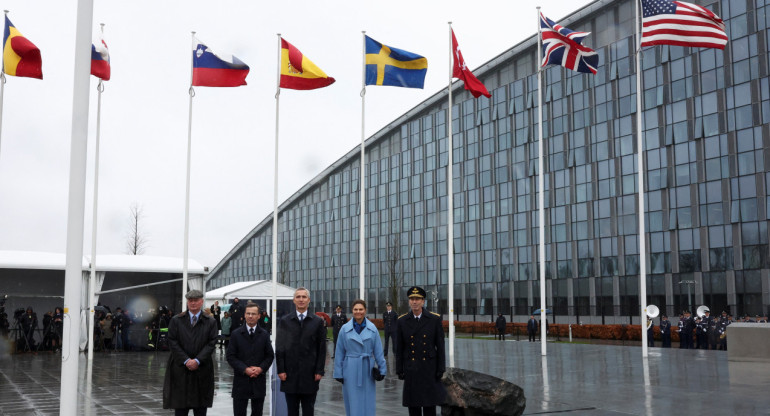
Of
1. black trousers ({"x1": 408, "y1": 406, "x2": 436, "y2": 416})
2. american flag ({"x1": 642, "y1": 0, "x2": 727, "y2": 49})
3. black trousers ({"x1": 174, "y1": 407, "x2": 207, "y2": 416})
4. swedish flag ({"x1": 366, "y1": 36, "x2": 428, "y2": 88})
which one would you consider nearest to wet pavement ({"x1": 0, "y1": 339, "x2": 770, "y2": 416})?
black trousers ({"x1": 408, "y1": 406, "x2": 436, "y2": 416})

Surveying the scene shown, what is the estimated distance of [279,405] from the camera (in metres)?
9.41

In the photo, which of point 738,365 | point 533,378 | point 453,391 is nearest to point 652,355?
point 738,365

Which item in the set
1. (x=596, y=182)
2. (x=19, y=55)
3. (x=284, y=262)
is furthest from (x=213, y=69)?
(x=284, y=262)

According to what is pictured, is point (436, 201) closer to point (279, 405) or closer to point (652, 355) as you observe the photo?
point (652, 355)

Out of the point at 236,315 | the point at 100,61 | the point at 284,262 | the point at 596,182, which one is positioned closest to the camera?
the point at 100,61

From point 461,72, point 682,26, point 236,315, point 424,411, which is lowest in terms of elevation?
point 424,411

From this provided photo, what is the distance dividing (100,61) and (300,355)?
13.1m

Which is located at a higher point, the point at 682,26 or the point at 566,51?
the point at 566,51

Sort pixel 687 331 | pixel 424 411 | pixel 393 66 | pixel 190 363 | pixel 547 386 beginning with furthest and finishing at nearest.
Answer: pixel 687 331, pixel 393 66, pixel 547 386, pixel 424 411, pixel 190 363

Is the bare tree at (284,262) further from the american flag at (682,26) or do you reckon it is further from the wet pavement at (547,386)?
the american flag at (682,26)

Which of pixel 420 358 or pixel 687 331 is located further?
A: pixel 687 331

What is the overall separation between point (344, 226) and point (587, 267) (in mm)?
37668

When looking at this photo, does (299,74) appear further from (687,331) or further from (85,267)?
(687,331)

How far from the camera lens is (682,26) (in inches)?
809
